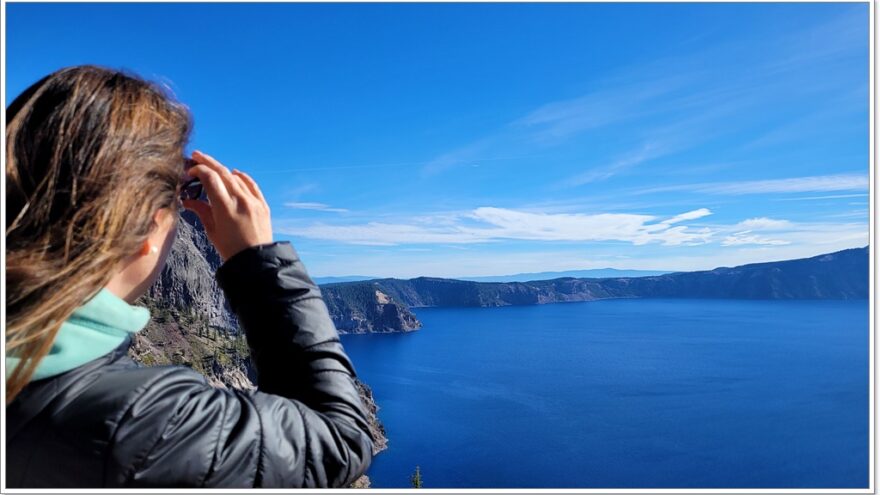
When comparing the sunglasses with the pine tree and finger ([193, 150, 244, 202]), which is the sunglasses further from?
the pine tree

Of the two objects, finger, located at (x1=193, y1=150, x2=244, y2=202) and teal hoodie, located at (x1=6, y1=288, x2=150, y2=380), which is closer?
teal hoodie, located at (x1=6, y1=288, x2=150, y2=380)

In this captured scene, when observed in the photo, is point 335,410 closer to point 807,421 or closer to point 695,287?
point 807,421

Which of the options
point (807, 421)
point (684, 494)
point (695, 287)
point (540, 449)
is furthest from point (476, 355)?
point (695, 287)

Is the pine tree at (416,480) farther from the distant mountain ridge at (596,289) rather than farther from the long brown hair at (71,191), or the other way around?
the distant mountain ridge at (596,289)

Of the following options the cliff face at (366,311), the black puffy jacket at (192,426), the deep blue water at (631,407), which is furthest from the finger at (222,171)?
the cliff face at (366,311)

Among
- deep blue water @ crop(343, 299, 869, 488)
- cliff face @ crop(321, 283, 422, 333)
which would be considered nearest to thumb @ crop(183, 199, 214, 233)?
deep blue water @ crop(343, 299, 869, 488)
